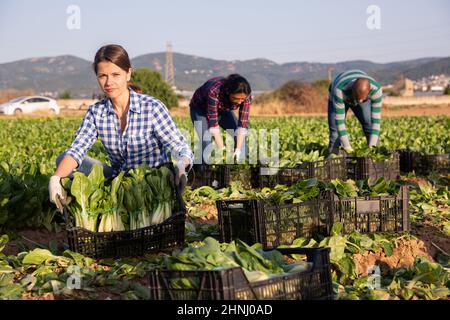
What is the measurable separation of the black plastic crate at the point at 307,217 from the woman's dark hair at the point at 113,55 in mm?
1212

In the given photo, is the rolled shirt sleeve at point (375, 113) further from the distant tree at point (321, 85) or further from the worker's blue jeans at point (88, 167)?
the distant tree at point (321, 85)

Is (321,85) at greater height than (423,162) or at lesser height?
greater

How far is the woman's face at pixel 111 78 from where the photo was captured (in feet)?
15.5

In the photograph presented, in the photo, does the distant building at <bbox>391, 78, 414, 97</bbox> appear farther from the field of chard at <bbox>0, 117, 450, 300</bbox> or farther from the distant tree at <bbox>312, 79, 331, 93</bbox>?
the field of chard at <bbox>0, 117, 450, 300</bbox>

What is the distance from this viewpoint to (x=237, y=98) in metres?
7.16

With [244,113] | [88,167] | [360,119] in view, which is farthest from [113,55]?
[360,119]

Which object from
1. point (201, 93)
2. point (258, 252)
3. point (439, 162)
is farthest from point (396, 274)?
point (439, 162)

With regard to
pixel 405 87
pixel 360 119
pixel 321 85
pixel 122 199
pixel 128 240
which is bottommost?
pixel 128 240

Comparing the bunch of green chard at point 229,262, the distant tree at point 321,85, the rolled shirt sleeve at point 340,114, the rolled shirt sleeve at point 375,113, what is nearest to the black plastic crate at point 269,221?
the bunch of green chard at point 229,262

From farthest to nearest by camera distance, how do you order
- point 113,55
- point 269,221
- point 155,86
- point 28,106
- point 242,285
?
point 155,86 < point 28,106 < point 113,55 < point 269,221 < point 242,285

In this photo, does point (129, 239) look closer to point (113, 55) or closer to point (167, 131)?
point (167, 131)

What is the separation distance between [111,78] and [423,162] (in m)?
5.62

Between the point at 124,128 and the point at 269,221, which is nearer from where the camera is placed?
the point at 269,221
